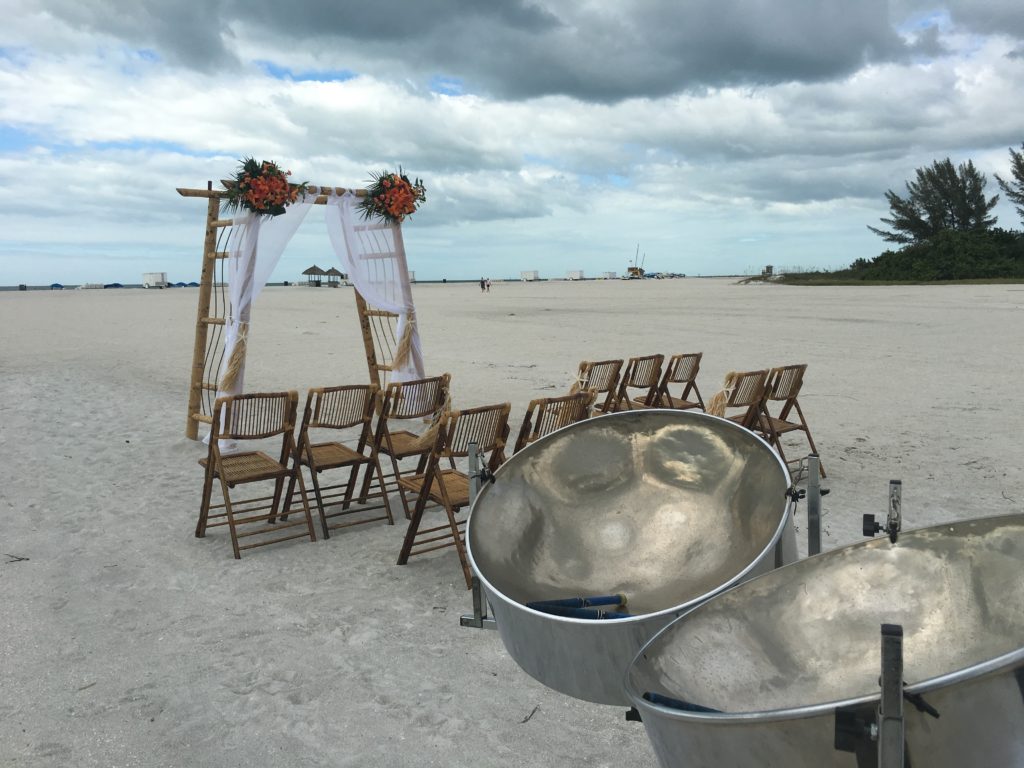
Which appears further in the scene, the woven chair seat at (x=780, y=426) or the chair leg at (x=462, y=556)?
the woven chair seat at (x=780, y=426)

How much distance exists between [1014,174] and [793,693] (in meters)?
54.7

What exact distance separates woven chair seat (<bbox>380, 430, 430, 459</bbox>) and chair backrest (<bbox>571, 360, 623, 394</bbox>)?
5.01 ft

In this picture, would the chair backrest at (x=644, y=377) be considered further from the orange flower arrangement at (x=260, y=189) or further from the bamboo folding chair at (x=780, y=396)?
the orange flower arrangement at (x=260, y=189)

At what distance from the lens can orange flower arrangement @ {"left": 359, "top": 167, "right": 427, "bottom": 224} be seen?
27.6 ft

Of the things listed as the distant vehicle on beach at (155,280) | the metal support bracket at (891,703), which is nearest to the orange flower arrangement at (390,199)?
the metal support bracket at (891,703)

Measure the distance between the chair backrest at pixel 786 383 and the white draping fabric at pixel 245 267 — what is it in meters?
4.55

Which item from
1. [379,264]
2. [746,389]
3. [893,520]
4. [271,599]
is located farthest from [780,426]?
[379,264]

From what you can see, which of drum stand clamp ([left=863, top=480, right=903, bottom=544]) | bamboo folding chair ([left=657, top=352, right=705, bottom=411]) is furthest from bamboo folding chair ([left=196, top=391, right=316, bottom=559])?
drum stand clamp ([left=863, top=480, right=903, bottom=544])

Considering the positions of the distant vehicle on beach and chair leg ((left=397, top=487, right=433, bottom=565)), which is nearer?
chair leg ((left=397, top=487, right=433, bottom=565))

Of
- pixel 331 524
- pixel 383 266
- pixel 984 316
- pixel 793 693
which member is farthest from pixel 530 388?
pixel 984 316

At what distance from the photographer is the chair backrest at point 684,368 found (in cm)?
714

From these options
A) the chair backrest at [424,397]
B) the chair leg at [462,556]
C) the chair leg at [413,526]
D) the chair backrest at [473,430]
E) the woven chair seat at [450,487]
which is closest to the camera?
the chair leg at [462,556]

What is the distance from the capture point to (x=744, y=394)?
589 cm

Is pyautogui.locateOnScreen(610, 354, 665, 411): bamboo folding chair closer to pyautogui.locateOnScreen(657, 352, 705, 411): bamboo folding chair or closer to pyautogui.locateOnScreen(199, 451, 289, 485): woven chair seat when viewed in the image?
pyautogui.locateOnScreen(657, 352, 705, 411): bamboo folding chair
